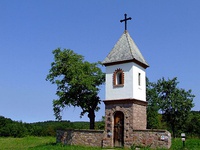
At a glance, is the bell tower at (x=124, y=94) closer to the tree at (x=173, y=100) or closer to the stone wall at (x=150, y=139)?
the stone wall at (x=150, y=139)

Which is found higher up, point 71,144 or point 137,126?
point 137,126

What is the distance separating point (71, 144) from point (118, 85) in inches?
237

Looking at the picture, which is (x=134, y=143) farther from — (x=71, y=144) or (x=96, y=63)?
(x=96, y=63)

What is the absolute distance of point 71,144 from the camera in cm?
2238

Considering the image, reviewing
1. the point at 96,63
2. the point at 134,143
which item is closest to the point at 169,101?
the point at 96,63

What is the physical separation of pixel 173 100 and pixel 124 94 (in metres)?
12.5

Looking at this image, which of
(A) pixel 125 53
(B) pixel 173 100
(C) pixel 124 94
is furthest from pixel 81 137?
(B) pixel 173 100

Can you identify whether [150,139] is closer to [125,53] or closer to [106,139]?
[106,139]

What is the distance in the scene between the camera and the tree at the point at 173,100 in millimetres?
31656

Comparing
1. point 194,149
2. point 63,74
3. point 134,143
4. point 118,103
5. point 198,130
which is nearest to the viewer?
point 194,149

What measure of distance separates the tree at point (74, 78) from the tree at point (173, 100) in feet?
32.7

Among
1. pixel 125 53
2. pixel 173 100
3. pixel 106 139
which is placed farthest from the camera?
pixel 173 100

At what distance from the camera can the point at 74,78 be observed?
76.9 feet

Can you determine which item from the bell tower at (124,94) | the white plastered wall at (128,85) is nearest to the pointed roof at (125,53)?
the bell tower at (124,94)
